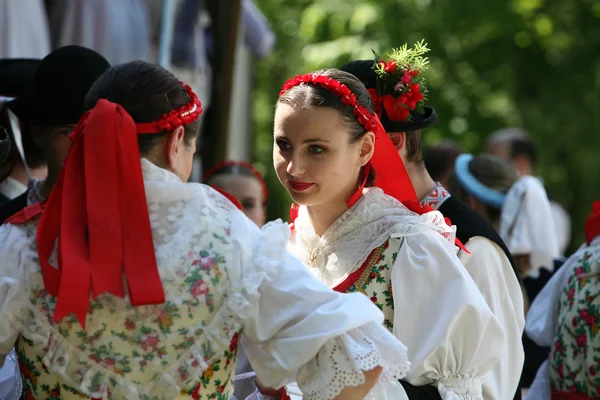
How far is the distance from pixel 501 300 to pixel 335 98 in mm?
872

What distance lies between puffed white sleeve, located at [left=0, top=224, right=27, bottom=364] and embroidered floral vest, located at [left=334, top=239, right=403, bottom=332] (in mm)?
928

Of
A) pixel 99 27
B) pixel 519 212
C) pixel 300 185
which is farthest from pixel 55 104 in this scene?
pixel 519 212

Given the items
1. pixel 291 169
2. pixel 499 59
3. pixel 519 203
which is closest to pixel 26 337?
pixel 291 169

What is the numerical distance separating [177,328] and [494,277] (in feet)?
4.22

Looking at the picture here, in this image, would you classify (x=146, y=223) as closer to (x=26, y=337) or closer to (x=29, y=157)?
(x=26, y=337)

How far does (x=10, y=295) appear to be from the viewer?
2.09 meters

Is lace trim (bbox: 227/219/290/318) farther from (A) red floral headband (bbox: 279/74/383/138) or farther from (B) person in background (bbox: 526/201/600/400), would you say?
(B) person in background (bbox: 526/201/600/400)

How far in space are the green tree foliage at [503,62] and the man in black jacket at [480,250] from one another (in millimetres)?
6120

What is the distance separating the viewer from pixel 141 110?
2.13 metres

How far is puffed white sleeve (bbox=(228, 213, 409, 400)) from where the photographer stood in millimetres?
2061

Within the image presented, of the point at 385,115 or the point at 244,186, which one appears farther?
the point at 244,186

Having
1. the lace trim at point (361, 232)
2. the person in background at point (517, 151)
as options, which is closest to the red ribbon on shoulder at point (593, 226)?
the lace trim at point (361, 232)

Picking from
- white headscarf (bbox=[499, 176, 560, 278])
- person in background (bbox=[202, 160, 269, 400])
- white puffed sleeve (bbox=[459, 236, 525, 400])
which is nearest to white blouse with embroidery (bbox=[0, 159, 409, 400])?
white puffed sleeve (bbox=[459, 236, 525, 400])

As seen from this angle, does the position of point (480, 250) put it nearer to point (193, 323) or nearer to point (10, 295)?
point (193, 323)
